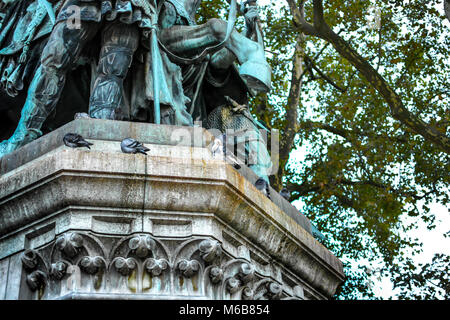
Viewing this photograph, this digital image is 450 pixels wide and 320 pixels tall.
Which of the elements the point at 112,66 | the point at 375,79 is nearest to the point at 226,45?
the point at 112,66

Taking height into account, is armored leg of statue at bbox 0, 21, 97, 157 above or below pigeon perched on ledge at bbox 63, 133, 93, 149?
above

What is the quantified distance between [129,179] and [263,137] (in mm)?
2831

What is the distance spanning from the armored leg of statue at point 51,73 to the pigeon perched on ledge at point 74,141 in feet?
4.09

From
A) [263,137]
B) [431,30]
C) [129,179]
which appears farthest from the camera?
[431,30]

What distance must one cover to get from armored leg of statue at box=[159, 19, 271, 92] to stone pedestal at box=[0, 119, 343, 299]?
158 centimetres

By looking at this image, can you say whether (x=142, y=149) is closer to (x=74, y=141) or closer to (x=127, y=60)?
(x=74, y=141)

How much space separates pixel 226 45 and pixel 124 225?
8.35 ft

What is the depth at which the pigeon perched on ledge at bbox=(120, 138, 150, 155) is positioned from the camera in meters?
5.59

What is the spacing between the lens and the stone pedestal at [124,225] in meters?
5.28

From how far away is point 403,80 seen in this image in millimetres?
17344

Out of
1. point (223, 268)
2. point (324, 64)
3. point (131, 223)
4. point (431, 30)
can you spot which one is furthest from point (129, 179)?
point (324, 64)

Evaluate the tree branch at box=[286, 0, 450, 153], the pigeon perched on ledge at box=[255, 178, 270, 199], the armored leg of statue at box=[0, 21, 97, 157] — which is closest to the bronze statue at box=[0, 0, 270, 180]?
the armored leg of statue at box=[0, 21, 97, 157]

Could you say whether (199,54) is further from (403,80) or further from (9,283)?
(403,80)

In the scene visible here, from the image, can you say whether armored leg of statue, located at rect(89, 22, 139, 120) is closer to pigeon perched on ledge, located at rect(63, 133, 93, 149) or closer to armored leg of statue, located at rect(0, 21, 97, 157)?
armored leg of statue, located at rect(0, 21, 97, 157)
